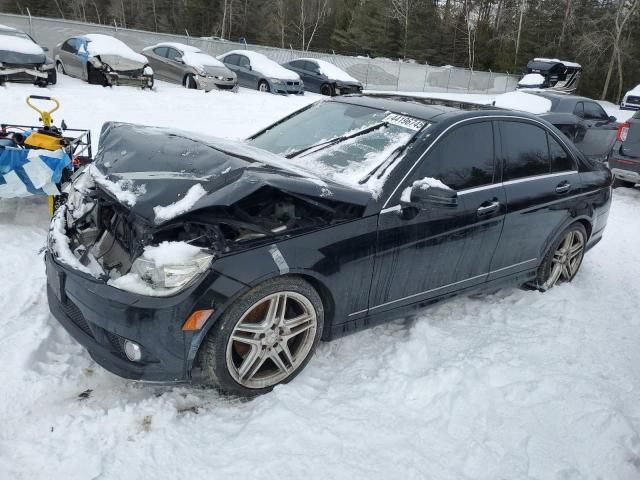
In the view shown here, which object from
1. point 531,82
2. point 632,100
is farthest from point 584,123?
point 632,100

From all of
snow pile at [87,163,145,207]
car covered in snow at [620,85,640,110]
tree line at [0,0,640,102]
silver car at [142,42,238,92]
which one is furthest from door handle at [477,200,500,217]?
tree line at [0,0,640,102]

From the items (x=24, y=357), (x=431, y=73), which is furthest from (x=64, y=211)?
(x=431, y=73)

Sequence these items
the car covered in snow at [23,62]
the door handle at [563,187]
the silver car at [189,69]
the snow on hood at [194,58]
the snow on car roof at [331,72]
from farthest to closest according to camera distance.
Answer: the snow on car roof at [331,72]
the snow on hood at [194,58]
the silver car at [189,69]
the car covered in snow at [23,62]
the door handle at [563,187]

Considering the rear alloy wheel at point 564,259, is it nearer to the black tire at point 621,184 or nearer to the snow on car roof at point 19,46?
the black tire at point 621,184

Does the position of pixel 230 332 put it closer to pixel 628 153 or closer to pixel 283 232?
pixel 283 232

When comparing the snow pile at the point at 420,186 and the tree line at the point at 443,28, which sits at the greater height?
the tree line at the point at 443,28

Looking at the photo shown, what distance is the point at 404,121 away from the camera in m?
3.64

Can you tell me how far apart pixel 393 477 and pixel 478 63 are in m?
47.2

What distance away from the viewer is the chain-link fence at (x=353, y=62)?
1888 cm

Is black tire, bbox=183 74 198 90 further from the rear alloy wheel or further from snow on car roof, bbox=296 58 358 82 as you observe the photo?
the rear alloy wheel

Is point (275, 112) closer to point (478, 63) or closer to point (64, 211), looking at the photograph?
point (64, 211)

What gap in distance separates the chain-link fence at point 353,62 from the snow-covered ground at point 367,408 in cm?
1813

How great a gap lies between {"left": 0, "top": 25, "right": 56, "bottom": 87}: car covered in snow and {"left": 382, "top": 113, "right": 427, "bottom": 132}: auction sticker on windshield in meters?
10.3

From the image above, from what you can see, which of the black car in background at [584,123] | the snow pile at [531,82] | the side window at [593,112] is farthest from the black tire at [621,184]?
the snow pile at [531,82]
